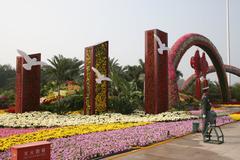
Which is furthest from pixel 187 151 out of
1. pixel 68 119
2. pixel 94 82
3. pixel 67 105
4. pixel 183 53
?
pixel 183 53

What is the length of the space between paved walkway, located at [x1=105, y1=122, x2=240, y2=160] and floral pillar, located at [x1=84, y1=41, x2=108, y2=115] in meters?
9.43

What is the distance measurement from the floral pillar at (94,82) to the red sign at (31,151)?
1248 cm

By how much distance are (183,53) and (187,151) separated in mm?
18779

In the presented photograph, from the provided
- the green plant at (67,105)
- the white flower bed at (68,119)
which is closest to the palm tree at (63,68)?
the green plant at (67,105)

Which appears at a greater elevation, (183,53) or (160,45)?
(183,53)

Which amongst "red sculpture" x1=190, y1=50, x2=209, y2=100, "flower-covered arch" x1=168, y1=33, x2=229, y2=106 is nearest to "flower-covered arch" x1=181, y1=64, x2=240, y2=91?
"flower-covered arch" x1=168, y1=33, x2=229, y2=106

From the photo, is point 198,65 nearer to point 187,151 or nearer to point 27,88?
point 27,88

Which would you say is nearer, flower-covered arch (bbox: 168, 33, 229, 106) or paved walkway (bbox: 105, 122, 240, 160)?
paved walkway (bbox: 105, 122, 240, 160)

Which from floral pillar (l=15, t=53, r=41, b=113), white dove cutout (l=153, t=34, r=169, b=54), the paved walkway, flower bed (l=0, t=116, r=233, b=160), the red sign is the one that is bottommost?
the paved walkway

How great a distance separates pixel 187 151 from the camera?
790 centimetres

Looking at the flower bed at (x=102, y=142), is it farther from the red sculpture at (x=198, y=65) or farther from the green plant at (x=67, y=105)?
the green plant at (x=67, y=105)

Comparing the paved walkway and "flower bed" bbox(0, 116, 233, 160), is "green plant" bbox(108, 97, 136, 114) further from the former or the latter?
the paved walkway

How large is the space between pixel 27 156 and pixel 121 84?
19.9 m

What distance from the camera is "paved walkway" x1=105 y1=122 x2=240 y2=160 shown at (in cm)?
722
